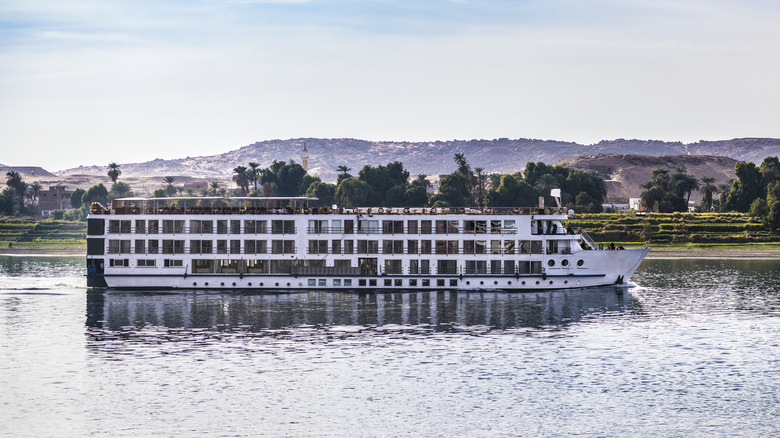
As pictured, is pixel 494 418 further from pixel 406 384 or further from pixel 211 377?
pixel 211 377

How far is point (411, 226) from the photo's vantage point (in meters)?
Result: 77.6

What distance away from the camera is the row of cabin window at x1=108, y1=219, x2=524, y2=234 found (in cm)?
7738

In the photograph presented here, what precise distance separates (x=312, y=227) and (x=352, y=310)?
544 inches

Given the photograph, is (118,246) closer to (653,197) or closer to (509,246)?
(509,246)

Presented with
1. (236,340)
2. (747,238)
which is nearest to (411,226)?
(236,340)

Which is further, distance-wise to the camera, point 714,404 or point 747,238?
point 747,238

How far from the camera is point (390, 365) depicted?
154 feet

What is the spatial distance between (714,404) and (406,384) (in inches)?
556

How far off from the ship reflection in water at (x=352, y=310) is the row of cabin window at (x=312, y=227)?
5.59 meters

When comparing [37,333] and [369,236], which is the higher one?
[369,236]

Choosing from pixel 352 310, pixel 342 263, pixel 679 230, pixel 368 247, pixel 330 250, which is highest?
pixel 368 247

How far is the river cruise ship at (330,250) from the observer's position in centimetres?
7644

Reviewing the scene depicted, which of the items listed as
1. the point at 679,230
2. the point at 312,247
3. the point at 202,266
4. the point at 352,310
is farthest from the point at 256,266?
the point at 679,230

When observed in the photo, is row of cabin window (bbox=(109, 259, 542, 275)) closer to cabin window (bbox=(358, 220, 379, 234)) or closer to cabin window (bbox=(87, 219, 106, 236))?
cabin window (bbox=(87, 219, 106, 236))
